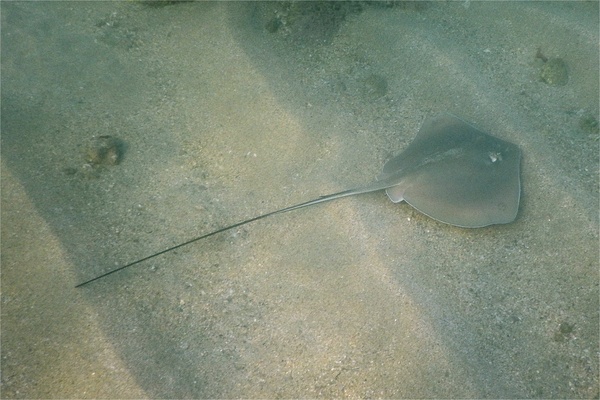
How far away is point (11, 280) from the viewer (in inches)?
123

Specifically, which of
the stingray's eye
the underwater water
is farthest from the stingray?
the underwater water

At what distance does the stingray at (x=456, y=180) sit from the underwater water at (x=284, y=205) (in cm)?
18

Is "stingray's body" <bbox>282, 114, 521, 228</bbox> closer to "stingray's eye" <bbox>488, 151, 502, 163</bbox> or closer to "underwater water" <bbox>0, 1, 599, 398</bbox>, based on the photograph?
"stingray's eye" <bbox>488, 151, 502, 163</bbox>

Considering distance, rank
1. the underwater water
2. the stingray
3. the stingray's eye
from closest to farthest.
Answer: the underwater water → the stingray → the stingray's eye

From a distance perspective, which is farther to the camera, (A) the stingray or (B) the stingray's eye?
(B) the stingray's eye

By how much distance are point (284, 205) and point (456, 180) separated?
1720 mm

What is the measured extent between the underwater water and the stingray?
184 millimetres

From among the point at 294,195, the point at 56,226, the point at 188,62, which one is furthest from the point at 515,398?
the point at 188,62

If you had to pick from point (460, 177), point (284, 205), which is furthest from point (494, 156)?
point (284, 205)

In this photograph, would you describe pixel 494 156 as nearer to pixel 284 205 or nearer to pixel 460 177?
pixel 460 177

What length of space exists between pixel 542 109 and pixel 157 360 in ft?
15.9

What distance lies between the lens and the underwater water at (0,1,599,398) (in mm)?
3018

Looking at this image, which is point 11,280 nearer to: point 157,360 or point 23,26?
point 157,360

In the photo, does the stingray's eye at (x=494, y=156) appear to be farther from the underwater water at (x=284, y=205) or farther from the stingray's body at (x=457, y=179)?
the underwater water at (x=284, y=205)
